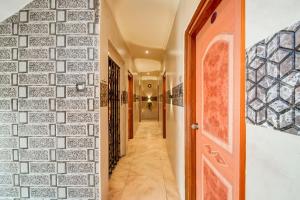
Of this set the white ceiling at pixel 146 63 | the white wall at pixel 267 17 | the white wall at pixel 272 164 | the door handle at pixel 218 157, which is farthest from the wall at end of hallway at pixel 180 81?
the white ceiling at pixel 146 63

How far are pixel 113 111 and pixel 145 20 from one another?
1.70m

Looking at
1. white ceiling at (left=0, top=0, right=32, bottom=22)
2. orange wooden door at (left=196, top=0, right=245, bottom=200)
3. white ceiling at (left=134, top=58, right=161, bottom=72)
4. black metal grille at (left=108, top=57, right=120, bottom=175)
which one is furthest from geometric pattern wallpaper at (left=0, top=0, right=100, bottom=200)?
white ceiling at (left=134, top=58, right=161, bottom=72)

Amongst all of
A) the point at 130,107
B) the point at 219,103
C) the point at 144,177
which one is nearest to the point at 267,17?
the point at 219,103

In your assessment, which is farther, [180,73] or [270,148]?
[180,73]

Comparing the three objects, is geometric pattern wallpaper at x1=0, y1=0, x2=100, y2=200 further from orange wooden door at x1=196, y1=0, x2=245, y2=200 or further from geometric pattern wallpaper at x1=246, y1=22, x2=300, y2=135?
geometric pattern wallpaper at x1=246, y1=22, x2=300, y2=135

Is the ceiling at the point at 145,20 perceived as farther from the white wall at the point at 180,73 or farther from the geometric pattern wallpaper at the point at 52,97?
the geometric pattern wallpaper at the point at 52,97

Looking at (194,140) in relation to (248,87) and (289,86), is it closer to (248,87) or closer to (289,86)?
(248,87)

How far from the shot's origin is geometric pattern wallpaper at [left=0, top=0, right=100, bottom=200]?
205 cm

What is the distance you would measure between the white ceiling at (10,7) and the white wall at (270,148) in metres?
2.30

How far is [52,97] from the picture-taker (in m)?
2.06

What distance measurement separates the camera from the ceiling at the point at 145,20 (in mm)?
2586

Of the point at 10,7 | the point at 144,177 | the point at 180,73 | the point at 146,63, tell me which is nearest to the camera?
the point at 10,7

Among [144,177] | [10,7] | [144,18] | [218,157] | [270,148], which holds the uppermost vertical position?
[144,18]

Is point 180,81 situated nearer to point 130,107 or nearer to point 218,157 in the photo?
point 218,157
